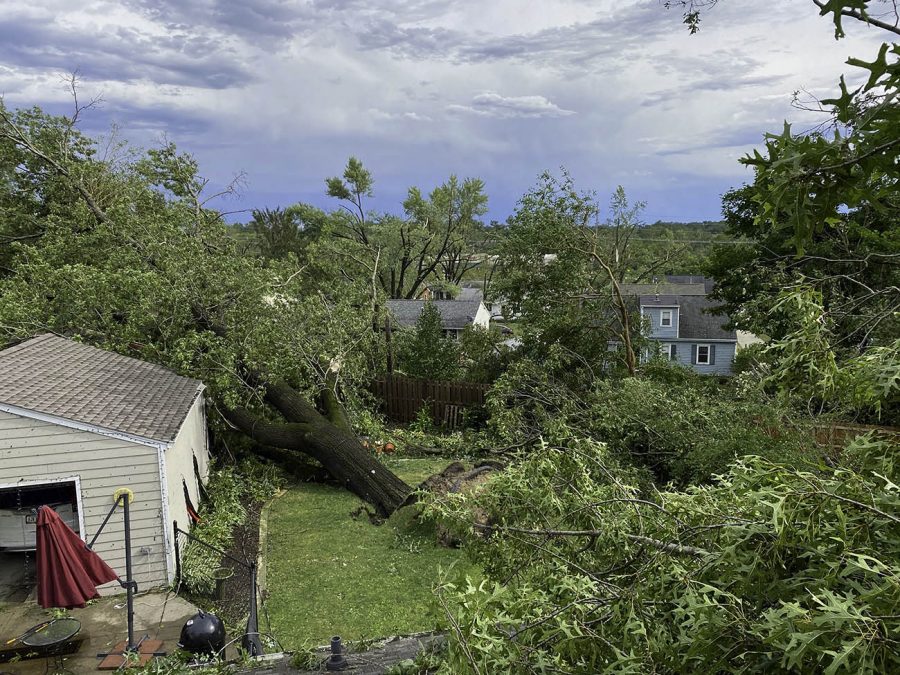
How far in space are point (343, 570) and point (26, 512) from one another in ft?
15.2

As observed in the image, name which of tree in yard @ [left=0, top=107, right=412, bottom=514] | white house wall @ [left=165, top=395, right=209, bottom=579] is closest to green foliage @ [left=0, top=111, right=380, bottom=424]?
tree in yard @ [left=0, top=107, right=412, bottom=514]

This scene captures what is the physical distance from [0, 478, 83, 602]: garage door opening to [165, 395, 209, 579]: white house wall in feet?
3.93

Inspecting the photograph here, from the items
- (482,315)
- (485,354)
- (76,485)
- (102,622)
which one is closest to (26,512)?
(76,485)

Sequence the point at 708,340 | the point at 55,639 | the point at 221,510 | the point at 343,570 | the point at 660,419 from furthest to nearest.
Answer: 1. the point at 708,340
2. the point at 660,419
3. the point at 221,510
4. the point at 343,570
5. the point at 55,639

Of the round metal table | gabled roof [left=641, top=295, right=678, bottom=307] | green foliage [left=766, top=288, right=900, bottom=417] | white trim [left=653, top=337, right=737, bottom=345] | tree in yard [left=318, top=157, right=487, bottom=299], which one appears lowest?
the round metal table

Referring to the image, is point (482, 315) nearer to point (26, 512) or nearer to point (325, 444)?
point (325, 444)

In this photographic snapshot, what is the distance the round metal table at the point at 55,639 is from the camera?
23.0ft

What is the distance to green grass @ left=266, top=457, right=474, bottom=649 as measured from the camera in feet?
27.0

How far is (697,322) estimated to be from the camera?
108 ft

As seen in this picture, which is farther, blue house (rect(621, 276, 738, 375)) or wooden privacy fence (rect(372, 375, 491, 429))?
blue house (rect(621, 276, 738, 375))

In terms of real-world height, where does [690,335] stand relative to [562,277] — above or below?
below

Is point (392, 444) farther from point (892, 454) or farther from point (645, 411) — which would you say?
point (892, 454)

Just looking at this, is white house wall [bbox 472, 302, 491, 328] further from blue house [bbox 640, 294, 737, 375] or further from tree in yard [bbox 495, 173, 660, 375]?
tree in yard [bbox 495, 173, 660, 375]

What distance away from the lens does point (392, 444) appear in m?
16.6
